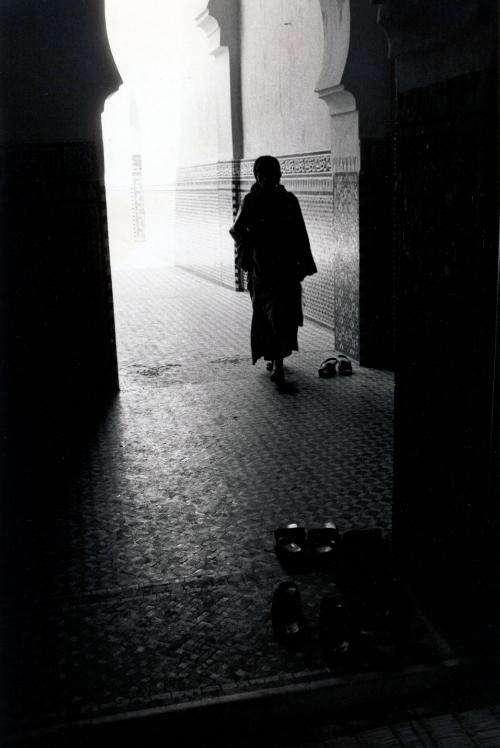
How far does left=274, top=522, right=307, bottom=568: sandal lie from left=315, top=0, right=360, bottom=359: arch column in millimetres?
2387

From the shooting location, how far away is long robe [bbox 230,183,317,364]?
412 cm

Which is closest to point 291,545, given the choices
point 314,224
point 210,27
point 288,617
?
point 288,617

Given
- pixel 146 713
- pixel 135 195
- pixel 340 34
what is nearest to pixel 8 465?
pixel 146 713

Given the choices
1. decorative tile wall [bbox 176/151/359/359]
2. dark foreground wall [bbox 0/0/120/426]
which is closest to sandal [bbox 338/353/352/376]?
decorative tile wall [bbox 176/151/359/359]

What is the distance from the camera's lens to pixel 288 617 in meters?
1.85

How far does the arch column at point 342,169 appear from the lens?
412cm

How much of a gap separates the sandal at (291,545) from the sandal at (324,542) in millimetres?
22

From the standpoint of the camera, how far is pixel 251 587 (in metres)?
2.09

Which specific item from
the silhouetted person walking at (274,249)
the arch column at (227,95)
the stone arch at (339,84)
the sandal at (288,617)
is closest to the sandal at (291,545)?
the sandal at (288,617)

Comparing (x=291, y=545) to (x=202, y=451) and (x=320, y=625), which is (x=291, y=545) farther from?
(x=202, y=451)

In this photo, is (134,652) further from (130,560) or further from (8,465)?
(8,465)

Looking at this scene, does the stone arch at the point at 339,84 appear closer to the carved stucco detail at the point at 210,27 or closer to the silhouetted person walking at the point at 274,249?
the silhouetted person walking at the point at 274,249

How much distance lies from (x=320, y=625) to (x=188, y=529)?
0.74 m

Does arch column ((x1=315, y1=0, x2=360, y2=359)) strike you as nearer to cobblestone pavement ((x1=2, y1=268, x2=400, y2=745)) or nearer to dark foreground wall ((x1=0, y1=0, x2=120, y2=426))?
cobblestone pavement ((x1=2, y1=268, x2=400, y2=745))
